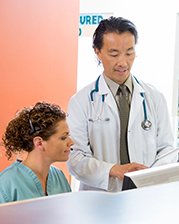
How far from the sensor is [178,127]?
394 centimetres

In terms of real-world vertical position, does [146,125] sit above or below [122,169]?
above

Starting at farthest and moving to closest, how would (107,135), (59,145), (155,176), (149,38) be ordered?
(149,38) < (107,135) < (59,145) < (155,176)

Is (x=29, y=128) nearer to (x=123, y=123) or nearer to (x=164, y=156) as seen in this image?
(x=123, y=123)

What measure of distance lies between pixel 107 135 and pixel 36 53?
3.97 ft

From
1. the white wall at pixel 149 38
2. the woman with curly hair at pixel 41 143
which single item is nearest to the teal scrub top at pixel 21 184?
the woman with curly hair at pixel 41 143

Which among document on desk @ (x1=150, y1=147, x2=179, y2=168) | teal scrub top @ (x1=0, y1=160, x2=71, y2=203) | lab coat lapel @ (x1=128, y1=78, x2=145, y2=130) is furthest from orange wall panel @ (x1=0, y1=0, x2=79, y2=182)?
document on desk @ (x1=150, y1=147, x2=179, y2=168)

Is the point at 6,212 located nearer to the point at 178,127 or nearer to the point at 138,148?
the point at 138,148

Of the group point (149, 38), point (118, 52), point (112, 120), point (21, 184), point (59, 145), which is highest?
point (149, 38)

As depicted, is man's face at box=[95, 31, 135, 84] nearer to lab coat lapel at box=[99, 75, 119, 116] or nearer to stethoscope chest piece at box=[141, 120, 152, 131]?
lab coat lapel at box=[99, 75, 119, 116]

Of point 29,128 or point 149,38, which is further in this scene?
point 149,38

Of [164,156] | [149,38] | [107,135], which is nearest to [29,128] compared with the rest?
[107,135]

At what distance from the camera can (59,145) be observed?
4.75 feet

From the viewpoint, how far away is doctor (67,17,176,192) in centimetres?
150

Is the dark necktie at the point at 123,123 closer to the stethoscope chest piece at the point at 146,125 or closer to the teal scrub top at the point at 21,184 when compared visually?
the stethoscope chest piece at the point at 146,125
